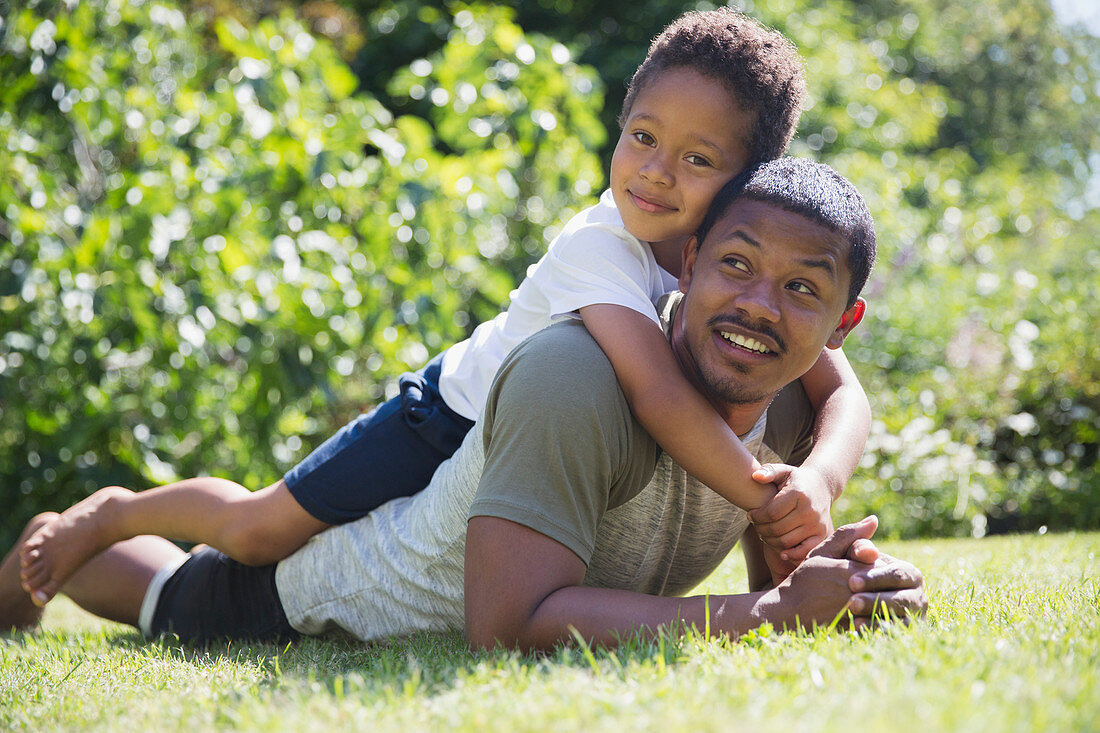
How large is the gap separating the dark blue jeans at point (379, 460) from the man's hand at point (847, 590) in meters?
1.24

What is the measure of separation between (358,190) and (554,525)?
347 cm

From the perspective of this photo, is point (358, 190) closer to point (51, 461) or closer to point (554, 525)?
point (51, 461)

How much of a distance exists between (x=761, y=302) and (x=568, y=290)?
0.54 metres

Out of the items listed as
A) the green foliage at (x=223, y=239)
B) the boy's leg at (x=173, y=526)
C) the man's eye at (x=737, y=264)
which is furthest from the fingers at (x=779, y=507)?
the green foliage at (x=223, y=239)

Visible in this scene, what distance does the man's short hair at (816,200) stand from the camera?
253 cm

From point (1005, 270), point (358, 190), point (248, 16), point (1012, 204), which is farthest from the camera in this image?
point (1012, 204)

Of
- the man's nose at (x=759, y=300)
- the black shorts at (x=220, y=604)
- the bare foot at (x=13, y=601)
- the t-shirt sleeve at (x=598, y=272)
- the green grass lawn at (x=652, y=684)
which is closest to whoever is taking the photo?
the green grass lawn at (x=652, y=684)

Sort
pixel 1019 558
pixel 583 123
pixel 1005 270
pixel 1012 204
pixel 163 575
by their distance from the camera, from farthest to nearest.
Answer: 1. pixel 1012 204
2. pixel 1005 270
3. pixel 583 123
4. pixel 1019 558
5. pixel 163 575

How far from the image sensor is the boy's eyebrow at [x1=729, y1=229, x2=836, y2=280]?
2482mm

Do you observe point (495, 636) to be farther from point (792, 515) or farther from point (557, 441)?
point (792, 515)

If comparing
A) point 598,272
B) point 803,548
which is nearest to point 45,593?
point 598,272

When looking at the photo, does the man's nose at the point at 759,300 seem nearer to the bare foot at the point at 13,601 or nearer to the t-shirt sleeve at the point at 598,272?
the t-shirt sleeve at the point at 598,272

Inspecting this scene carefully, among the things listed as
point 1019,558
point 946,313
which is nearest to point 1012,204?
point 946,313

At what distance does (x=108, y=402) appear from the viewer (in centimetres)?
523
